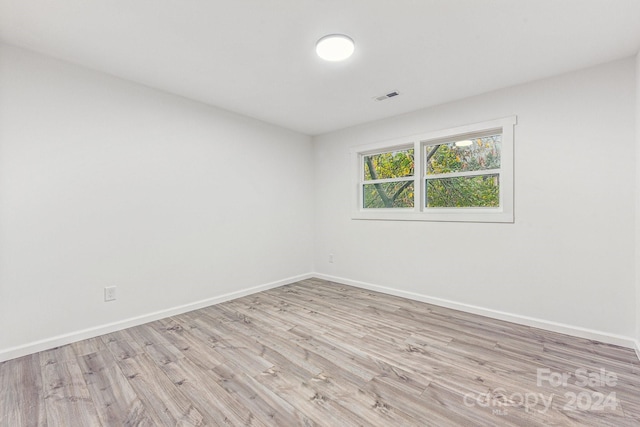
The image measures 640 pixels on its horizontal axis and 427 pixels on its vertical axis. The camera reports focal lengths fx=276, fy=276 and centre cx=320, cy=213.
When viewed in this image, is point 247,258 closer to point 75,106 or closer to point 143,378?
point 143,378

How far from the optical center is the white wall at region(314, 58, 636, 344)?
2.33 meters

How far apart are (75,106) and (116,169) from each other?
596 millimetres

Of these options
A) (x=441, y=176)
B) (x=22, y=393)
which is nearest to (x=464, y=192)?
(x=441, y=176)

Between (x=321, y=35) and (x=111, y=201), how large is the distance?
2385 millimetres

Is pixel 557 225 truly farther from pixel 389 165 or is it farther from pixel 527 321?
pixel 389 165

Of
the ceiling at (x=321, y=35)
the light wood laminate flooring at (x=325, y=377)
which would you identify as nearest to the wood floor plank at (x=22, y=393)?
the light wood laminate flooring at (x=325, y=377)

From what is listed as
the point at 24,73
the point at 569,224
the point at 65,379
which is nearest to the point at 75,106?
the point at 24,73

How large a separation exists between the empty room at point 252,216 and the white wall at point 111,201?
2 centimetres

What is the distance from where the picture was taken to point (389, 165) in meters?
3.95

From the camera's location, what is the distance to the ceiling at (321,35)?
175 centimetres

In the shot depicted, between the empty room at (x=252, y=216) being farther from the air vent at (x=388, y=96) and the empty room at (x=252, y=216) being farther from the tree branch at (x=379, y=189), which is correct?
the tree branch at (x=379, y=189)

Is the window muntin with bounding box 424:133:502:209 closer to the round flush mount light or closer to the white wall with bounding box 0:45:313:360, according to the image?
the round flush mount light

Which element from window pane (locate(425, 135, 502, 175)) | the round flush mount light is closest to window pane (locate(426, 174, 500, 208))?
window pane (locate(425, 135, 502, 175))

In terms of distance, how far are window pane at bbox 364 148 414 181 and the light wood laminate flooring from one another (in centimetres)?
195
